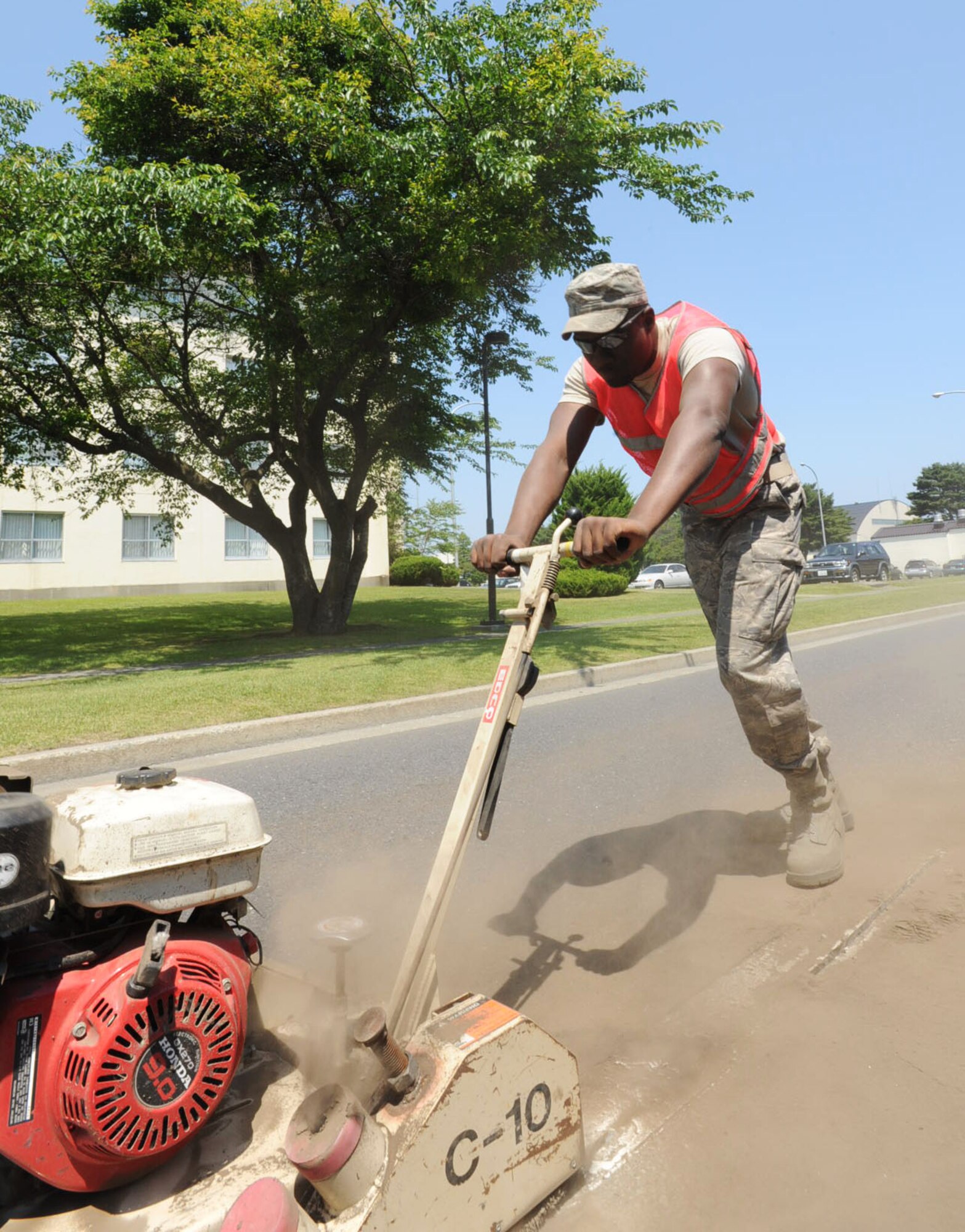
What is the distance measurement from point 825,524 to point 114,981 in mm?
84164

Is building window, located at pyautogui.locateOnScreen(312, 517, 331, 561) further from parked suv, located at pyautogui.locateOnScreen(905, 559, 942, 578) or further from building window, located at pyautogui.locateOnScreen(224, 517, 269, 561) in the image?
parked suv, located at pyautogui.locateOnScreen(905, 559, 942, 578)

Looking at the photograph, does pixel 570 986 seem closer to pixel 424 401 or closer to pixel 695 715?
pixel 695 715

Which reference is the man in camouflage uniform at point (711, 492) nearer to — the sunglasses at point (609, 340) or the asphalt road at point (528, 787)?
the sunglasses at point (609, 340)

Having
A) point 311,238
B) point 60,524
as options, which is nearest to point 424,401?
point 311,238

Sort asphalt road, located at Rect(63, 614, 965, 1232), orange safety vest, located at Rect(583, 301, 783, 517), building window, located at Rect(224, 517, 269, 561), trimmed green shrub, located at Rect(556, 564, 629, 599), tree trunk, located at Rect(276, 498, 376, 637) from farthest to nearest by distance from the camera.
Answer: building window, located at Rect(224, 517, 269, 561), trimmed green shrub, located at Rect(556, 564, 629, 599), tree trunk, located at Rect(276, 498, 376, 637), orange safety vest, located at Rect(583, 301, 783, 517), asphalt road, located at Rect(63, 614, 965, 1232)

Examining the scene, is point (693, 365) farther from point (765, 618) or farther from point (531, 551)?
point (765, 618)

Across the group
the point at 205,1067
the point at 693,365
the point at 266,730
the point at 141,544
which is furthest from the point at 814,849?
the point at 141,544

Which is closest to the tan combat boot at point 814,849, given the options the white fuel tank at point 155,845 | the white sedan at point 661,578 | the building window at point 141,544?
the white fuel tank at point 155,845

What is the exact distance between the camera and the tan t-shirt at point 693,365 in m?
2.49

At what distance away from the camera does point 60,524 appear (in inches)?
1378

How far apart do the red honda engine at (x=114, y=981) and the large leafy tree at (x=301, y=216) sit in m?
11.1

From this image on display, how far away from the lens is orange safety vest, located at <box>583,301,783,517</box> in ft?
8.60

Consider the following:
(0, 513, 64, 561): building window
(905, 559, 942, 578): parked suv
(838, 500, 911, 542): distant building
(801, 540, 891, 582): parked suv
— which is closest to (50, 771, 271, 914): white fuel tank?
(801, 540, 891, 582): parked suv

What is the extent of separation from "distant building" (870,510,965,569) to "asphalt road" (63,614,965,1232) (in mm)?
79239
